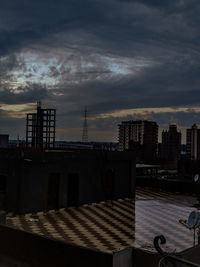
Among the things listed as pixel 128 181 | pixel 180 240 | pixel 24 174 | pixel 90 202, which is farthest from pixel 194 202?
pixel 24 174

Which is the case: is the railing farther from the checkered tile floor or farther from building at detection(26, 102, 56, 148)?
building at detection(26, 102, 56, 148)

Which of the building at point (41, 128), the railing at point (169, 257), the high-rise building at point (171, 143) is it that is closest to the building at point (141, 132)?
the high-rise building at point (171, 143)

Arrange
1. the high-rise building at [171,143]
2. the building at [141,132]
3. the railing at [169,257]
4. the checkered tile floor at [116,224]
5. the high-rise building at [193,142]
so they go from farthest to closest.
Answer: the high-rise building at [171,143] → the building at [141,132] → the high-rise building at [193,142] → the checkered tile floor at [116,224] → the railing at [169,257]

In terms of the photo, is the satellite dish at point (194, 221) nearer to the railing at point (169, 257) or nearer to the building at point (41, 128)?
the railing at point (169, 257)

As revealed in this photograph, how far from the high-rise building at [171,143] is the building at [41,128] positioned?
83067 mm

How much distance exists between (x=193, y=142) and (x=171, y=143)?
55.2 feet

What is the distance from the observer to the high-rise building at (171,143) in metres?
108

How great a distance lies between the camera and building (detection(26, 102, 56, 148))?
87.0 ft

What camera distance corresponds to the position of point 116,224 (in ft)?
39.2

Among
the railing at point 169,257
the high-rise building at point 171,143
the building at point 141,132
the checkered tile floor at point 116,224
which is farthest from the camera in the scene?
the high-rise building at point 171,143

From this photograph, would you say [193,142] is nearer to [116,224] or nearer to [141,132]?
[141,132]

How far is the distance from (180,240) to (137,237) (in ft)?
4.08

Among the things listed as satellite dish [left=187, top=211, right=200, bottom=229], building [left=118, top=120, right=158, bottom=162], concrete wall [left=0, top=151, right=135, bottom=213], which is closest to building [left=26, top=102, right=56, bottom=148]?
concrete wall [left=0, top=151, right=135, bottom=213]

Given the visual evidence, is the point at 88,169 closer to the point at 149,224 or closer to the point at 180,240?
the point at 149,224
